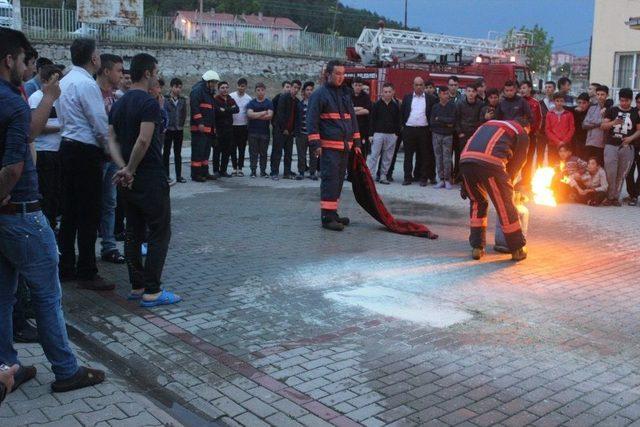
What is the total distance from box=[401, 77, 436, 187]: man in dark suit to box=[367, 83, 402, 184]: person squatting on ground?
20 centimetres

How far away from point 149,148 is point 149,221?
2.03 ft

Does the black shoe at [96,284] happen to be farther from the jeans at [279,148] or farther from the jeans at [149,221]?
the jeans at [279,148]

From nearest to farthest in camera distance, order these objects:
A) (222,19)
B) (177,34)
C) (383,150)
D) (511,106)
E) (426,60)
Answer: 1. (511,106)
2. (383,150)
3. (426,60)
4. (177,34)
5. (222,19)

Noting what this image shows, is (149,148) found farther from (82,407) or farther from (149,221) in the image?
(82,407)

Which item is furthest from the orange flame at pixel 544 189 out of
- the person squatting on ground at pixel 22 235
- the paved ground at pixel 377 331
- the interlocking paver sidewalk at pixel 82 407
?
the person squatting on ground at pixel 22 235

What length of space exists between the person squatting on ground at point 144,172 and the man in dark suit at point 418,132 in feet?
28.9

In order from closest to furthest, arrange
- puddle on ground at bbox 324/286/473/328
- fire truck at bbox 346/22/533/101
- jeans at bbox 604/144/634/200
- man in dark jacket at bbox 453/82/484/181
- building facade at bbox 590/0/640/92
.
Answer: puddle on ground at bbox 324/286/473/328 → jeans at bbox 604/144/634/200 → man in dark jacket at bbox 453/82/484/181 → fire truck at bbox 346/22/533/101 → building facade at bbox 590/0/640/92

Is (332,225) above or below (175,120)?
below

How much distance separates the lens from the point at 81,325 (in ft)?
18.2

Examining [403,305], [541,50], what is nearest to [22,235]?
[403,305]

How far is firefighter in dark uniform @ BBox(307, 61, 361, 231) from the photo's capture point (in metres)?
9.46

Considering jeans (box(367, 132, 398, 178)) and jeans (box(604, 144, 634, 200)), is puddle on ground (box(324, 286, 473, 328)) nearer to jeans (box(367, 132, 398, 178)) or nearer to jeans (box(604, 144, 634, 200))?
jeans (box(604, 144, 634, 200))

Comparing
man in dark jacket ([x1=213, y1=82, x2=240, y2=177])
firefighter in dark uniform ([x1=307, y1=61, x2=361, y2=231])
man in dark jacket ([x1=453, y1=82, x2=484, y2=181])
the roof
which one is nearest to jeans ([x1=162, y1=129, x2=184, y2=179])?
man in dark jacket ([x1=213, y1=82, x2=240, y2=177])

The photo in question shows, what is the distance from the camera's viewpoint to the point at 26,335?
16.7 ft
